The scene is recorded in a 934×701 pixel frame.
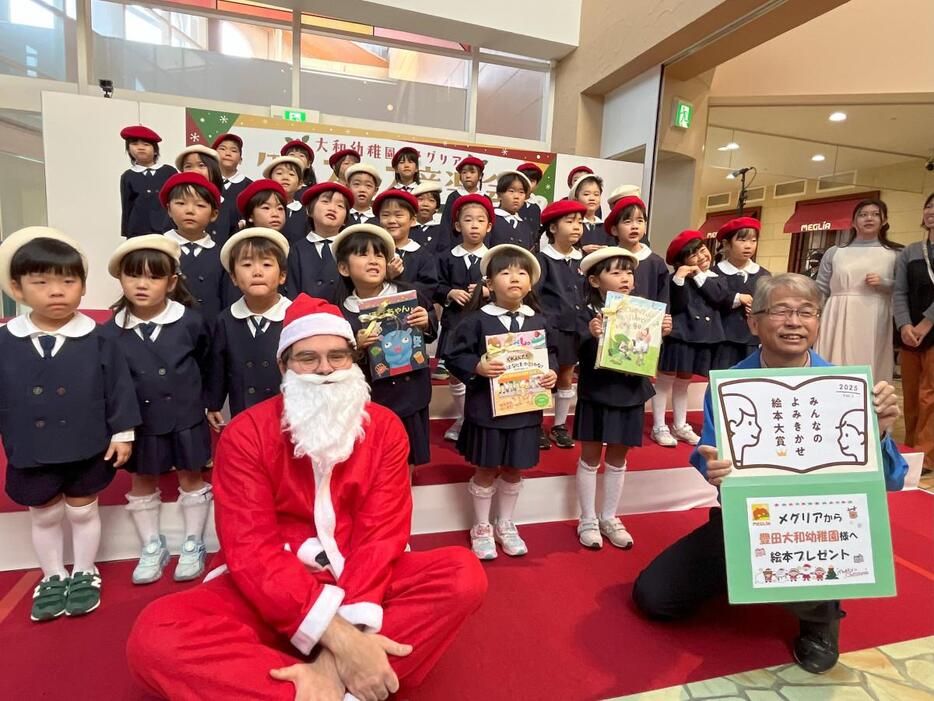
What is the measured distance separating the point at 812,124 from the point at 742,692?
8.82 meters

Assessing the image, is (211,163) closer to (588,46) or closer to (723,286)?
(723,286)

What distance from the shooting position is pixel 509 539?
2.73 meters

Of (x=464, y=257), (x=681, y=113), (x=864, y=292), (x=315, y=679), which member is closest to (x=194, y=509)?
(x=315, y=679)

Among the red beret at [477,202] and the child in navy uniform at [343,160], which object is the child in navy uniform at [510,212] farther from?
the child in navy uniform at [343,160]

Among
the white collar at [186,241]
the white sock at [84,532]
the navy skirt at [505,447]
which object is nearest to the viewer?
the white sock at [84,532]

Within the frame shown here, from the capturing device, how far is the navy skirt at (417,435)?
2.70 m

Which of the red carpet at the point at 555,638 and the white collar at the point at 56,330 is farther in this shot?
the white collar at the point at 56,330

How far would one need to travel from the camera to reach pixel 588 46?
25.1 feet

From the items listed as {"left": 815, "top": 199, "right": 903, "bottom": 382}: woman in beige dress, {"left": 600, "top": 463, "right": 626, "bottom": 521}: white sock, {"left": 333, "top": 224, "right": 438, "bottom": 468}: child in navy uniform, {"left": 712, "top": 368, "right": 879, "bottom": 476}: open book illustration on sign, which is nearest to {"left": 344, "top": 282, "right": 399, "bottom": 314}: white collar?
{"left": 333, "top": 224, "right": 438, "bottom": 468}: child in navy uniform

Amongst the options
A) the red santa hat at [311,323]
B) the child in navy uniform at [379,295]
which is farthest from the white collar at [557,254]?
the red santa hat at [311,323]

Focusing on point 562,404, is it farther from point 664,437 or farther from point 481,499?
point 481,499

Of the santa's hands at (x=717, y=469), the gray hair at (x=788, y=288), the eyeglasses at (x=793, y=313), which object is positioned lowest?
the santa's hands at (x=717, y=469)

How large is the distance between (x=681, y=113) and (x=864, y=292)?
3.64 meters

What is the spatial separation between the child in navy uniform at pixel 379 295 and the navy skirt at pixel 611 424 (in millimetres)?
853
